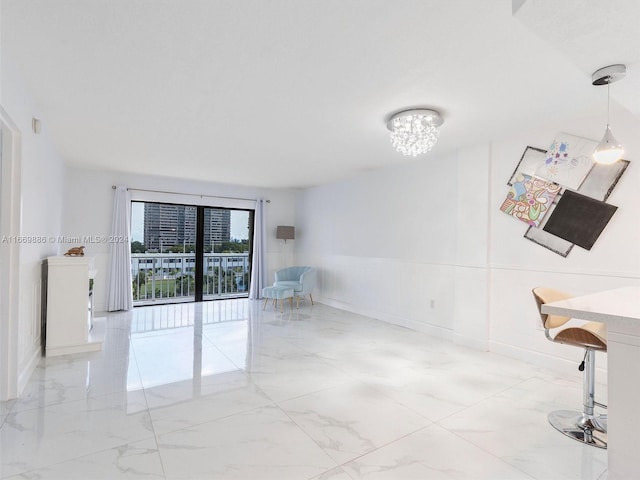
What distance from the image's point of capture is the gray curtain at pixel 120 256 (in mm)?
5500

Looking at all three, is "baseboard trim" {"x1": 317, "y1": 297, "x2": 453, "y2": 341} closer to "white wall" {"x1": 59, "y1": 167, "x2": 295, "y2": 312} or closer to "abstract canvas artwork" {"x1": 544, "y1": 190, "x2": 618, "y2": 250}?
"abstract canvas artwork" {"x1": 544, "y1": 190, "x2": 618, "y2": 250}

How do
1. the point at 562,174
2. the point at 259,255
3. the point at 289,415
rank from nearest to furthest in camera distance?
the point at 289,415, the point at 562,174, the point at 259,255

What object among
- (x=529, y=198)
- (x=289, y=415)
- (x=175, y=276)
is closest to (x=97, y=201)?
(x=175, y=276)

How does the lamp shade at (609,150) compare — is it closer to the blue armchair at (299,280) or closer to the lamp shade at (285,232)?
the blue armchair at (299,280)

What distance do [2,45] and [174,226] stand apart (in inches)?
181

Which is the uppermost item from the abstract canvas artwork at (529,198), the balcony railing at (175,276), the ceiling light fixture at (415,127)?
the ceiling light fixture at (415,127)

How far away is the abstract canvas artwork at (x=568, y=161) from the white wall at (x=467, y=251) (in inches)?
3.2

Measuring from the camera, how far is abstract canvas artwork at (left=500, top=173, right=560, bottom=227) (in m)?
3.23

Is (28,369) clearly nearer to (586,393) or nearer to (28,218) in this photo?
(28,218)

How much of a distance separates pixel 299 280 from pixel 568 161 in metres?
4.19

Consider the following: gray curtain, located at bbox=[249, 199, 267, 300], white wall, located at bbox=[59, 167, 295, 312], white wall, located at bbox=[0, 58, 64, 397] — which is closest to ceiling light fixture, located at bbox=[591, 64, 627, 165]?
white wall, located at bbox=[0, 58, 64, 397]

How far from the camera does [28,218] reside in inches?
111

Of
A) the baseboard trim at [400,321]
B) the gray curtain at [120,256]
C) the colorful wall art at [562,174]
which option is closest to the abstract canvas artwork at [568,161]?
the colorful wall art at [562,174]

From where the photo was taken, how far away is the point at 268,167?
5180 mm
